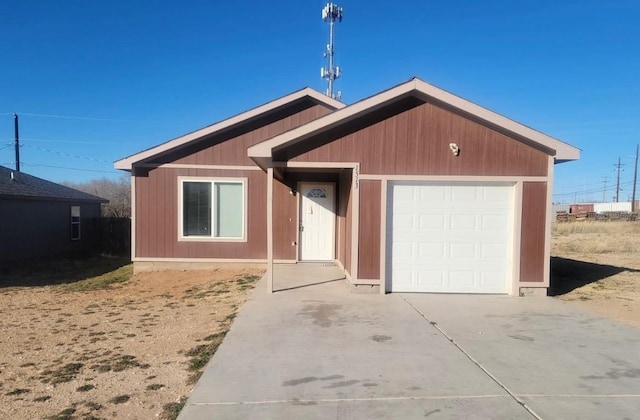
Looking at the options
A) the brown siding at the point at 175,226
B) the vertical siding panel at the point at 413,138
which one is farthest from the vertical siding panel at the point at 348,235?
the brown siding at the point at 175,226

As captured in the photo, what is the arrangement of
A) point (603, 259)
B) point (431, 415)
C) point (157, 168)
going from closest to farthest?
point (431, 415), point (157, 168), point (603, 259)

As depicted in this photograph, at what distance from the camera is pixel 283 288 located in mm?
9000

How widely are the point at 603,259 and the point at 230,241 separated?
1323 cm

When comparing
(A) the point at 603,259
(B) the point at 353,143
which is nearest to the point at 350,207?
(B) the point at 353,143

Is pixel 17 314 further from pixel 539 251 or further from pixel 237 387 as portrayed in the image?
pixel 539 251

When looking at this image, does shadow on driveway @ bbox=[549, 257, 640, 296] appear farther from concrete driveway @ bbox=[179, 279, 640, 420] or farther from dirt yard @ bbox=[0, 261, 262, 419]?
dirt yard @ bbox=[0, 261, 262, 419]

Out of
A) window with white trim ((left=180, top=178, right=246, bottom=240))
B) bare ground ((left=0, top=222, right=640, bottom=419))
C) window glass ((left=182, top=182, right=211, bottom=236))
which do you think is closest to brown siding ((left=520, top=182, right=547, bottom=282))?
bare ground ((left=0, top=222, right=640, bottom=419))

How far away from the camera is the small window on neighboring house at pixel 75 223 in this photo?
19.2 m

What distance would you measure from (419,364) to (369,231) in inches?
153

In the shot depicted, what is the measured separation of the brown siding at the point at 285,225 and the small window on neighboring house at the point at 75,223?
1152 cm

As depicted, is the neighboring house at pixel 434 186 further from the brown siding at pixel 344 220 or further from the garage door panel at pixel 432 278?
the brown siding at pixel 344 220

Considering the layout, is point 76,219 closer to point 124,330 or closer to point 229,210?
point 229,210

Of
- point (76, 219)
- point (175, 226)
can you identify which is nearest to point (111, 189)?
point (76, 219)

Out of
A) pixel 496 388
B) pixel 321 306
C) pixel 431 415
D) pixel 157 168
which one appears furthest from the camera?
pixel 157 168
